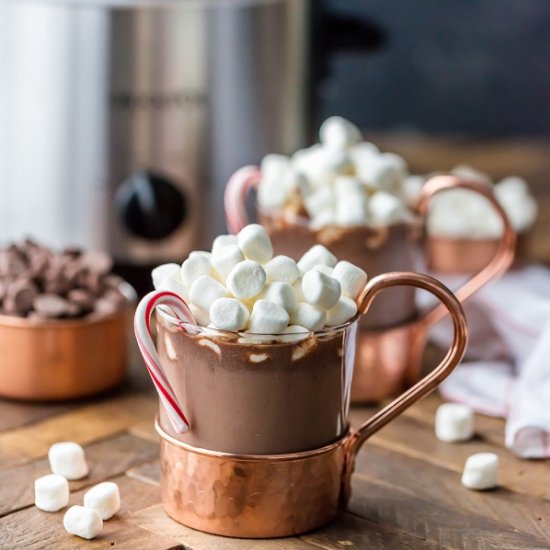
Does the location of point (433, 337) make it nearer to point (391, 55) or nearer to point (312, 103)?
point (312, 103)

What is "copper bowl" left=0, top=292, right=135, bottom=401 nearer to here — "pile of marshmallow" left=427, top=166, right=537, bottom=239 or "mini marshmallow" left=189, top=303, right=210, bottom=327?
"mini marshmallow" left=189, top=303, right=210, bottom=327

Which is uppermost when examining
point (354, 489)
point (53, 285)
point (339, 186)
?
point (339, 186)

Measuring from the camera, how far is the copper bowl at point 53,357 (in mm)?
1056

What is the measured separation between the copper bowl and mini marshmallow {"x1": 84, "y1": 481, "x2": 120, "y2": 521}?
25 cm

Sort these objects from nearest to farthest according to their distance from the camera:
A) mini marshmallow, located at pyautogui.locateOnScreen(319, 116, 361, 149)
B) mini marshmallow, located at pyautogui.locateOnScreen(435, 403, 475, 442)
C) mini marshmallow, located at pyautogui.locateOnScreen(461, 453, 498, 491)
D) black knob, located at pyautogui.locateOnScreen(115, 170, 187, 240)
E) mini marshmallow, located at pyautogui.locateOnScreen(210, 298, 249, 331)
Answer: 1. mini marshmallow, located at pyautogui.locateOnScreen(210, 298, 249, 331)
2. mini marshmallow, located at pyautogui.locateOnScreen(461, 453, 498, 491)
3. mini marshmallow, located at pyautogui.locateOnScreen(435, 403, 475, 442)
4. mini marshmallow, located at pyautogui.locateOnScreen(319, 116, 361, 149)
5. black knob, located at pyautogui.locateOnScreen(115, 170, 187, 240)

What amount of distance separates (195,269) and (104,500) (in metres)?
0.18

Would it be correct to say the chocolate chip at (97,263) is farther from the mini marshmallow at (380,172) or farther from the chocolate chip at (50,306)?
the mini marshmallow at (380,172)

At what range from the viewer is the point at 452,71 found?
179 cm

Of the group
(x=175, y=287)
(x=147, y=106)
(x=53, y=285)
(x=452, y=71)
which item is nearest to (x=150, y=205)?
(x=147, y=106)

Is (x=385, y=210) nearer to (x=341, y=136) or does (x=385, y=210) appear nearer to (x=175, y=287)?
(x=341, y=136)

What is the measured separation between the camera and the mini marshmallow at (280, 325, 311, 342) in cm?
78

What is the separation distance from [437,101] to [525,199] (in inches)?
21.1

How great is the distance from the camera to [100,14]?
1266 mm

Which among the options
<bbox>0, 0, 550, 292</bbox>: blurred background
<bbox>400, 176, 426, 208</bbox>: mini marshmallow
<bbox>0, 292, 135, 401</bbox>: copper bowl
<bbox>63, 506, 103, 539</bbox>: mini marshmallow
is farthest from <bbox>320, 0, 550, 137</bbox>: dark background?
<bbox>63, 506, 103, 539</bbox>: mini marshmallow
